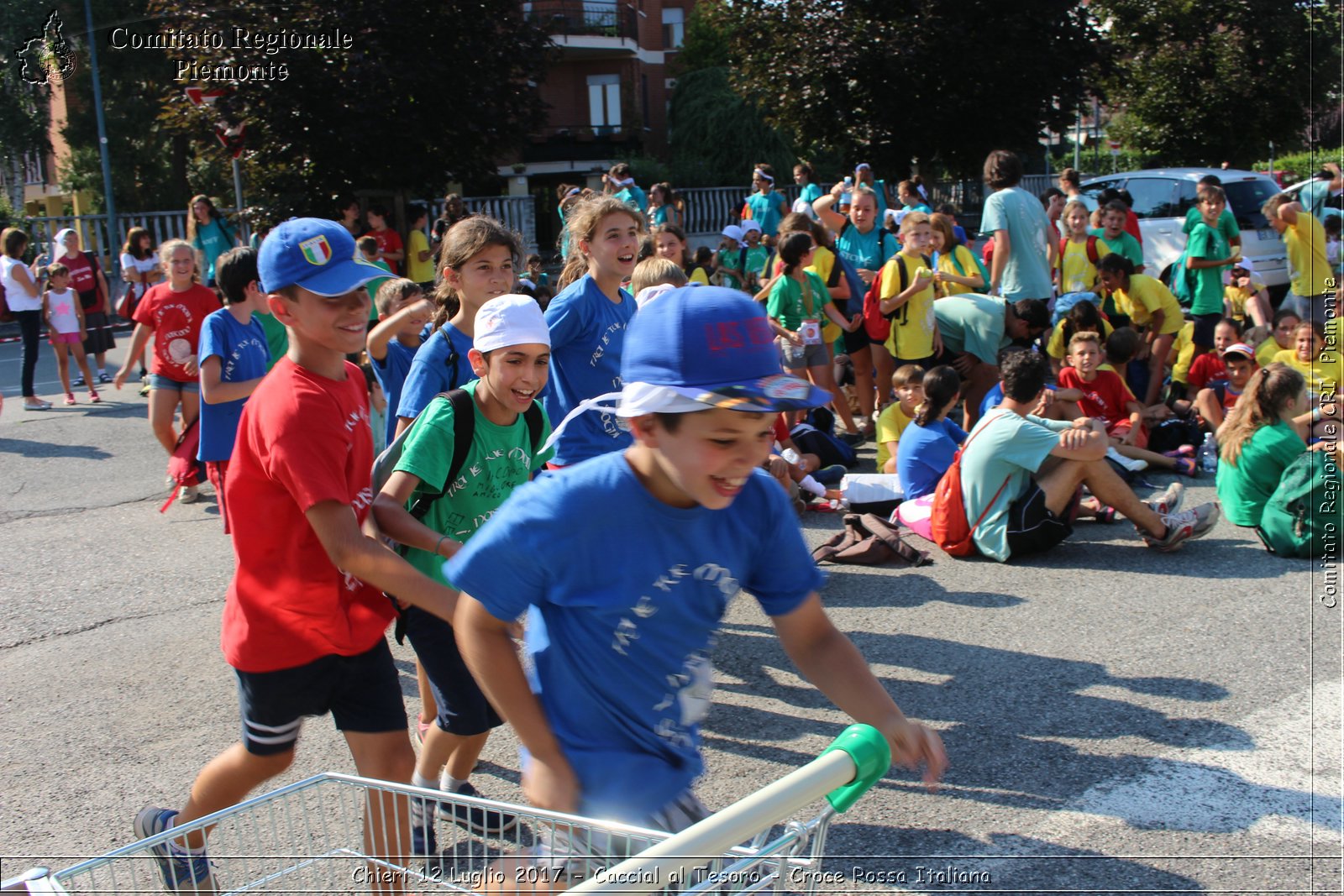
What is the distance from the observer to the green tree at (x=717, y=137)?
34219 mm

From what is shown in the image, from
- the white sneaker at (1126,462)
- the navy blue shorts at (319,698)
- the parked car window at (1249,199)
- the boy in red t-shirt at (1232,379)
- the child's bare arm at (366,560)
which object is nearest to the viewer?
the child's bare arm at (366,560)

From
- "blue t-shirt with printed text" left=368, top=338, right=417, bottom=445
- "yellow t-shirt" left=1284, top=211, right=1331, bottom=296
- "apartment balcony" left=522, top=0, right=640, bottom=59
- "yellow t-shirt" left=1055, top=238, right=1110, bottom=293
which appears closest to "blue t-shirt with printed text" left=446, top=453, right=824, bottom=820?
"blue t-shirt with printed text" left=368, top=338, right=417, bottom=445

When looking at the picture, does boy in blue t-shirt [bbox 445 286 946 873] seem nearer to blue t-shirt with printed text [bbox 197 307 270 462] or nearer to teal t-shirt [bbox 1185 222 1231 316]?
blue t-shirt with printed text [bbox 197 307 270 462]

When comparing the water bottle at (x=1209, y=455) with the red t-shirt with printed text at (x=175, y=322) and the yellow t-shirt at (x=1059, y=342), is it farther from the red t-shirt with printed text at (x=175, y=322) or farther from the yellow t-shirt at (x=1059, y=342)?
the red t-shirt with printed text at (x=175, y=322)

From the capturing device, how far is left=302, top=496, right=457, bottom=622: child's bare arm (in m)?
2.57

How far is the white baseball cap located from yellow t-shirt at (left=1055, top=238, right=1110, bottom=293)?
8.06 m

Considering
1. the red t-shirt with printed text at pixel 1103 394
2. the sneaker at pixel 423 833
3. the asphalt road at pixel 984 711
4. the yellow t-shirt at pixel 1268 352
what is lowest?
the asphalt road at pixel 984 711

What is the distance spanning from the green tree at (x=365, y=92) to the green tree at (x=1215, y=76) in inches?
511

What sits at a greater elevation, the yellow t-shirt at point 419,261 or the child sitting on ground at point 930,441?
the yellow t-shirt at point 419,261

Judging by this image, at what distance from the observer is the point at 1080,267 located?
10469 millimetres

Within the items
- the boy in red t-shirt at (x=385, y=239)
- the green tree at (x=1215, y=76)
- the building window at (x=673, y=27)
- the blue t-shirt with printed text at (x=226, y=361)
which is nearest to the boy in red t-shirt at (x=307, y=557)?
the blue t-shirt with printed text at (x=226, y=361)

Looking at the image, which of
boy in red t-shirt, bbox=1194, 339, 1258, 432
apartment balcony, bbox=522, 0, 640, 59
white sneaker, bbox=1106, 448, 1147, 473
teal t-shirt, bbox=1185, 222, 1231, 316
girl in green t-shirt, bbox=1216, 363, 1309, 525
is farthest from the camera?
apartment balcony, bbox=522, 0, 640, 59

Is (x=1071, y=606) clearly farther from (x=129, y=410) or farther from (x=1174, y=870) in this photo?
(x=129, y=410)

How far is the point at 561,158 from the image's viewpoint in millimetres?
36844
